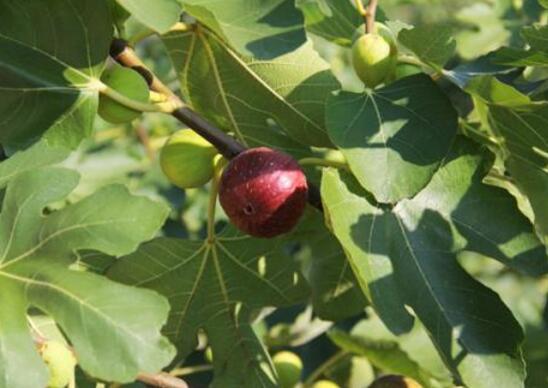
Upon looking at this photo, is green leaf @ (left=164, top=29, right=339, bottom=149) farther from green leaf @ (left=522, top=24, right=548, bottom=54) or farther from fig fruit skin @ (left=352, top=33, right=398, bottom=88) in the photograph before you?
green leaf @ (left=522, top=24, right=548, bottom=54)

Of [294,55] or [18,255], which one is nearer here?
[18,255]

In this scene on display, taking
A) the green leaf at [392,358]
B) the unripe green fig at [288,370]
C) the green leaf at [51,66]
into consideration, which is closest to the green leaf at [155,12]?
the green leaf at [51,66]

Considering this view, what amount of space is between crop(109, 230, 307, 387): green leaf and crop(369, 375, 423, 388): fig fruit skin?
0.17m

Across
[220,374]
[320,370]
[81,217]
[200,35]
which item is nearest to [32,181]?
[81,217]

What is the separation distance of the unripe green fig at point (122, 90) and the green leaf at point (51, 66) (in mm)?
27

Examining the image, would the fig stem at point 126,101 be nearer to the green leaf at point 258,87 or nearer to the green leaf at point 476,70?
the green leaf at point 258,87

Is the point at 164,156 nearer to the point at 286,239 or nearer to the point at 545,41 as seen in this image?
the point at 286,239

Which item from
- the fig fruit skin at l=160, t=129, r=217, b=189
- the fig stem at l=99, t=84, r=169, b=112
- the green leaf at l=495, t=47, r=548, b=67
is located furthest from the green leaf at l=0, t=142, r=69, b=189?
the green leaf at l=495, t=47, r=548, b=67

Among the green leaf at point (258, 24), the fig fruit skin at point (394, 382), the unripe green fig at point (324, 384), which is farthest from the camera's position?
the unripe green fig at point (324, 384)

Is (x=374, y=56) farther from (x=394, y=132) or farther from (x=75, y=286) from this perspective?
(x=75, y=286)

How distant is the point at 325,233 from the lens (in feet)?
5.83

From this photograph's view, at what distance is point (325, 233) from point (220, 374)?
0.26 m

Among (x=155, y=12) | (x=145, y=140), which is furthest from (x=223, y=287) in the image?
(x=145, y=140)

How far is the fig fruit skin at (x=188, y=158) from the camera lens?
1.64 m
